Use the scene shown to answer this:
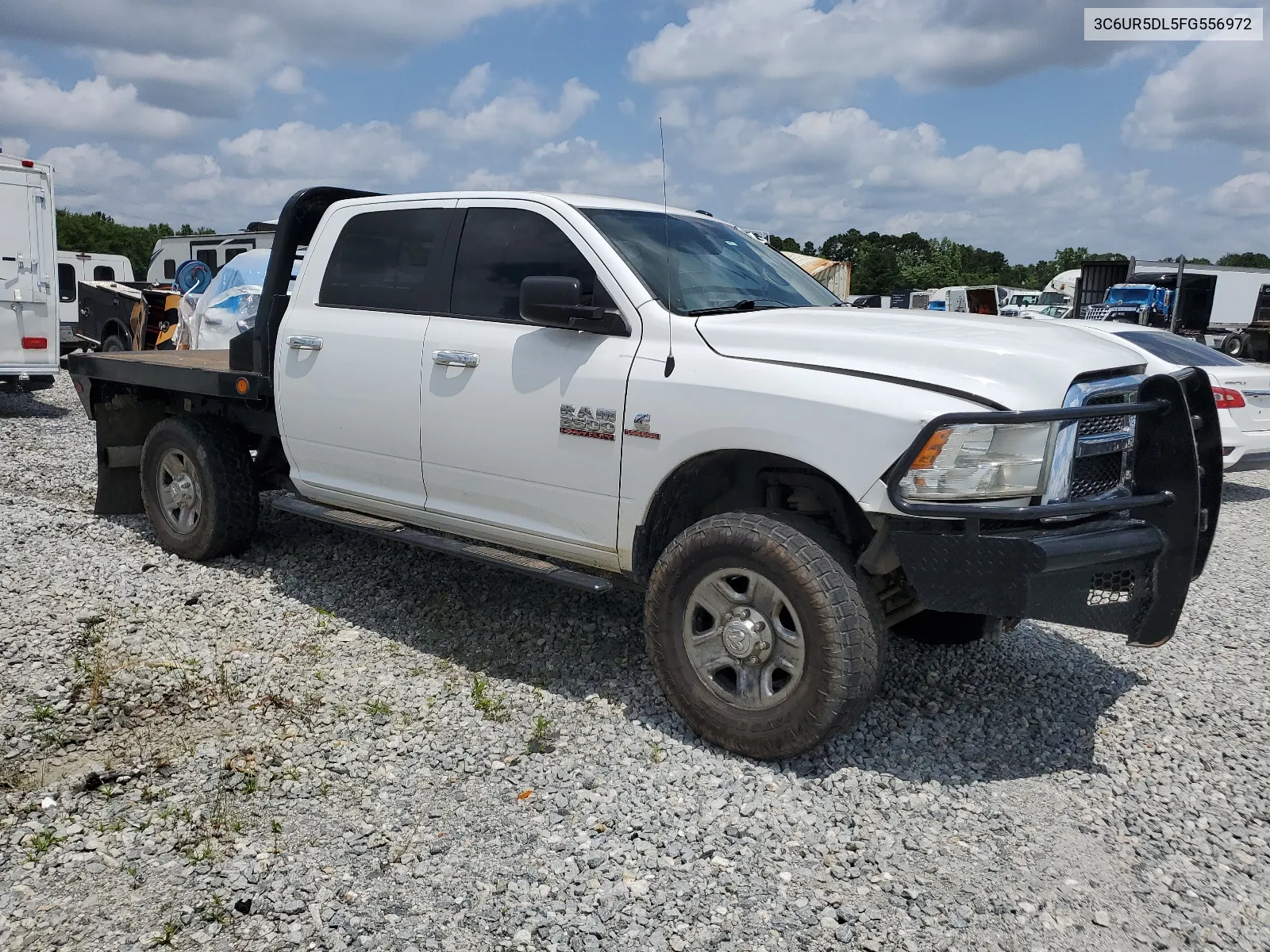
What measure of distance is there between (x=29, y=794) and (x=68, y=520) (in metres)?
3.97

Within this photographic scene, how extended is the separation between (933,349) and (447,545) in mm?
2345

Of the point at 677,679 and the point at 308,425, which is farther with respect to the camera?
the point at 308,425

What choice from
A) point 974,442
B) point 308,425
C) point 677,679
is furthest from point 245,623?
point 974,442

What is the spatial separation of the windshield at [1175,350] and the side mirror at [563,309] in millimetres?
6900

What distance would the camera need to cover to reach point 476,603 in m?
5.51

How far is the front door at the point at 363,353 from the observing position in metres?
4.84

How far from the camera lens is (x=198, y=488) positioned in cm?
609

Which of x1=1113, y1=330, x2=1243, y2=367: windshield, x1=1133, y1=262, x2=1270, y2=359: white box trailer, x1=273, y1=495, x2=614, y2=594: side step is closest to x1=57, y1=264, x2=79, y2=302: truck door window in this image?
x1=273, y1=495, x2=614, y2=594: side step

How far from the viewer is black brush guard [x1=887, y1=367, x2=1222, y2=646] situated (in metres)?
3.29

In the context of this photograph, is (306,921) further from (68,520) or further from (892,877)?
(68,520)

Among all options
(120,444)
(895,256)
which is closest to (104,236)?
(895,256)

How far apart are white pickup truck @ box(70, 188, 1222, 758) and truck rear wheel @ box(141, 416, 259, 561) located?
675mm

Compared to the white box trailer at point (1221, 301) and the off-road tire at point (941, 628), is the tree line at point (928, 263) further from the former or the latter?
the off-road tire at point (941, 628)

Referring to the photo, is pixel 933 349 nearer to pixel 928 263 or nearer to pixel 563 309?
pixel 563 309
